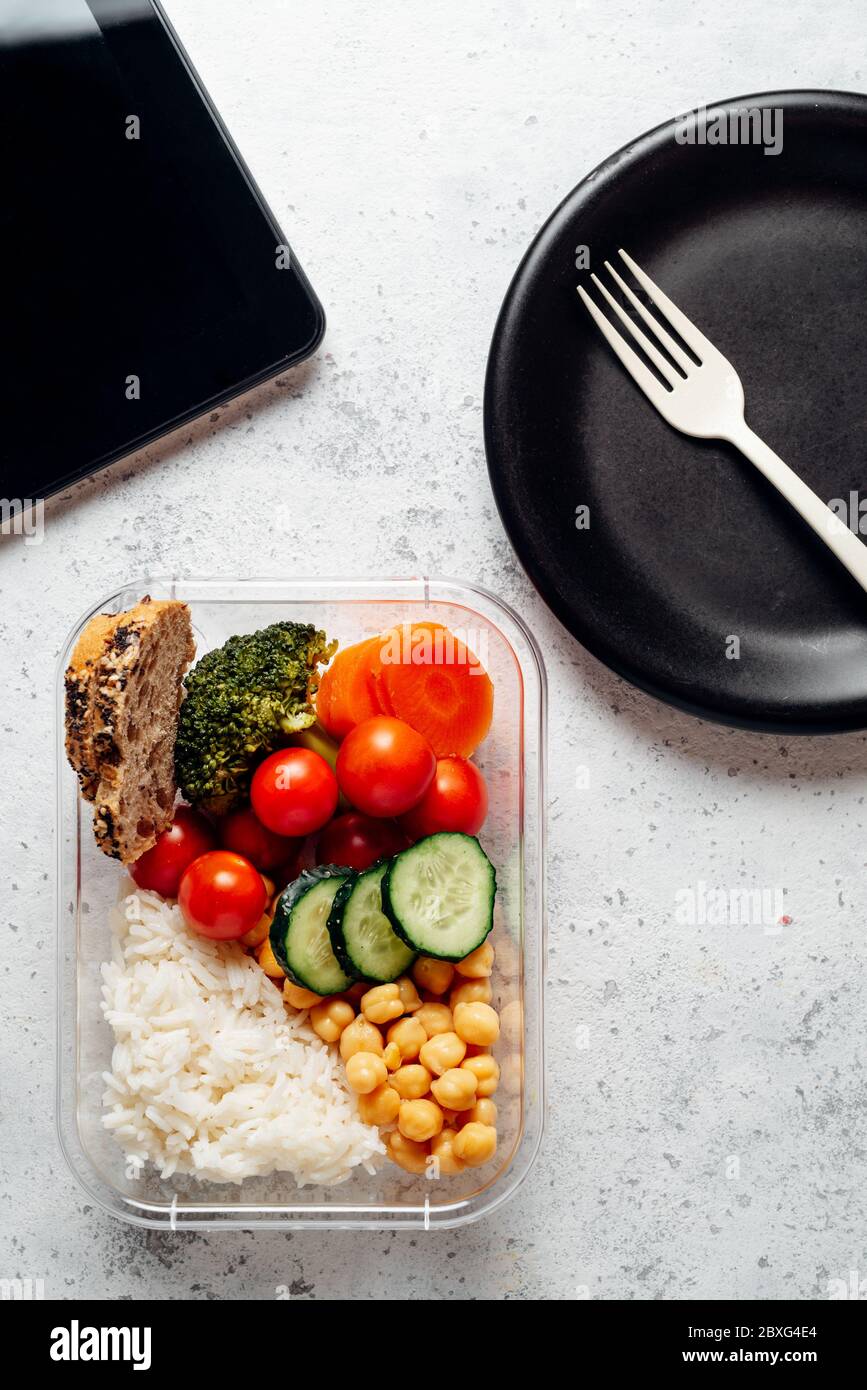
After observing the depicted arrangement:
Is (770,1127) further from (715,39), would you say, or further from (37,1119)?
(715,39)

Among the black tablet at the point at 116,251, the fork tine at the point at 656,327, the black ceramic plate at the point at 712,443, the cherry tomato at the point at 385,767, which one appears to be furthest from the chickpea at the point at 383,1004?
the fork tine at the point at 656,327

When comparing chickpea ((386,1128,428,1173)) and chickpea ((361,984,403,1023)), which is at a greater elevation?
chickpea ((361,984,403,1023))

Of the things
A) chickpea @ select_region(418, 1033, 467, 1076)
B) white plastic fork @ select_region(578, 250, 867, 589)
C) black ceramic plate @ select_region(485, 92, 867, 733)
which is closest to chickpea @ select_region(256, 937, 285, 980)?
chickpea @ select_region(418, 1033, 467, 1076)

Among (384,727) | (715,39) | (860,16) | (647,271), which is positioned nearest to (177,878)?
(384,727)

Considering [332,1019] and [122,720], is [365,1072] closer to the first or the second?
[332,1019]

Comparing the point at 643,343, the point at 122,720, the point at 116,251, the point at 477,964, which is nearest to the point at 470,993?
the point at 477,964

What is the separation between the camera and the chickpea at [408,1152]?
148 cm

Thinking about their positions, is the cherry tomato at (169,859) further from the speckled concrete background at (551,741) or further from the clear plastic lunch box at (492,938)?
the speckled concrete background at (551,741)

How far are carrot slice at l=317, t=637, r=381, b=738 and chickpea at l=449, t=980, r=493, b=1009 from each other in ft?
1.20

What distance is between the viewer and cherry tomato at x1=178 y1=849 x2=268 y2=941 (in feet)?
4.82

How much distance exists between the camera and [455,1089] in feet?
4.71

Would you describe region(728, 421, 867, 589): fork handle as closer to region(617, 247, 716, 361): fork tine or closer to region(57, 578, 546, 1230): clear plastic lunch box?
region(617, 247, 716, 361): fork tine

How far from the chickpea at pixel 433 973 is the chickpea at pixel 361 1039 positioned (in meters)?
0.09

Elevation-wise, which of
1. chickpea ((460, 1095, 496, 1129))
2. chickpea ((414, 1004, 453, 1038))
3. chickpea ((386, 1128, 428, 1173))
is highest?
chickpea ((414, 1004, 453, 1038))
